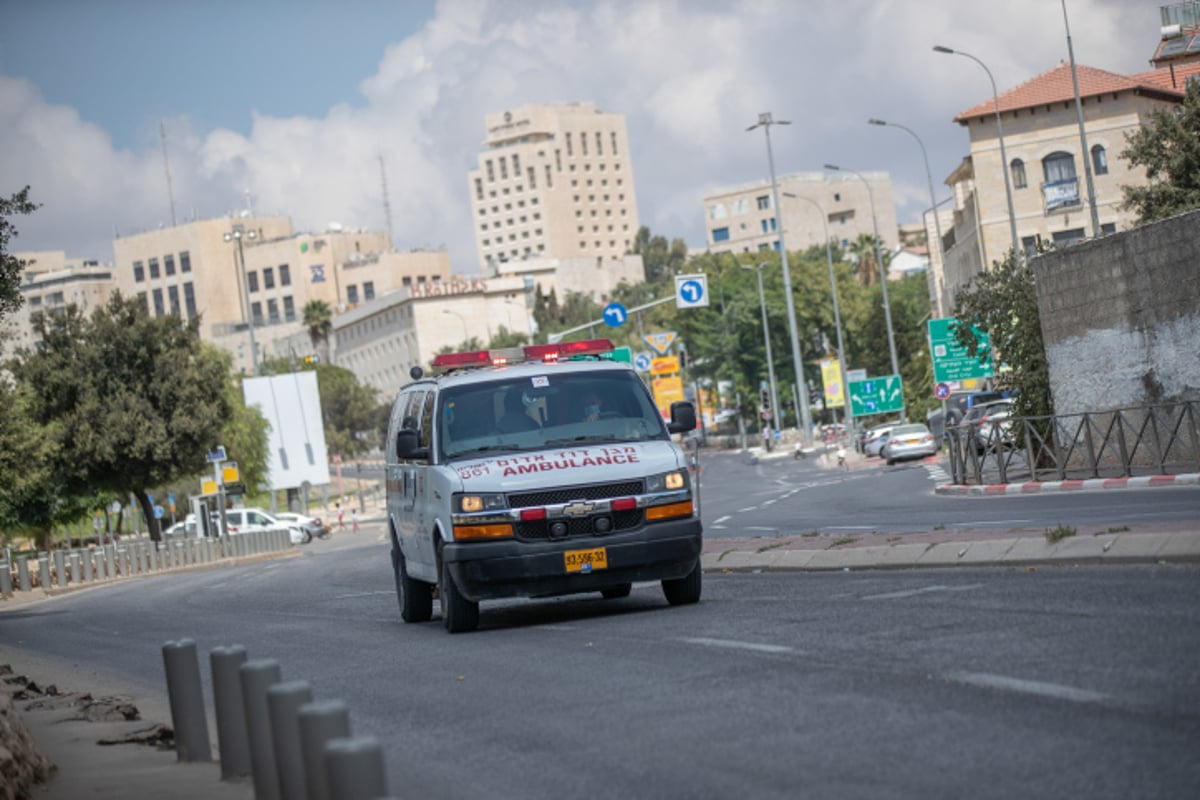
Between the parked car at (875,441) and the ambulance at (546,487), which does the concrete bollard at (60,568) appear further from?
the parked car at (875,441)

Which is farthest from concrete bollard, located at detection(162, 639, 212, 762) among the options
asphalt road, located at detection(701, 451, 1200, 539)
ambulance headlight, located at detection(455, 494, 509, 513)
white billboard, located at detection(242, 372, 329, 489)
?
white billboard, located at detection(242, 372, 329, 489)

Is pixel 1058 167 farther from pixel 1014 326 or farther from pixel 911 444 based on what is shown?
pixel 1014 326

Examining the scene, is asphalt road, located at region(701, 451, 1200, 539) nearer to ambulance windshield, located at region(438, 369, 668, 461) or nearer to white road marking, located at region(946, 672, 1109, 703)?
ambulance windshield, located at region(438, 369, 668, 461)

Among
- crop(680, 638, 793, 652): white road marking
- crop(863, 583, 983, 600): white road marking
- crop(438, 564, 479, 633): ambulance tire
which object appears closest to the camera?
crop(680, 638, 793, 652): white road marking

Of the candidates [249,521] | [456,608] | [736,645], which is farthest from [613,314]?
[736,645]

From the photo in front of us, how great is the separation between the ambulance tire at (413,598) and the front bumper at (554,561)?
2.77 m

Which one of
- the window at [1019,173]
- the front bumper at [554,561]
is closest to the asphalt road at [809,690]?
the front bumper at [554,561]

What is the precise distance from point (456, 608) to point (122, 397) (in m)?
48.6

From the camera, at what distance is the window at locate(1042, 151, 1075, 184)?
8156cm

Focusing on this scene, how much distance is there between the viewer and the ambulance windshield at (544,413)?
49.2 ft

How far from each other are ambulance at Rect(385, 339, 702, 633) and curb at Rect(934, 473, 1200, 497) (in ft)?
45.8

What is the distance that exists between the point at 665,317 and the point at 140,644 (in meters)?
121

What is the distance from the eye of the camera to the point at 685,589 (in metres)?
14.9

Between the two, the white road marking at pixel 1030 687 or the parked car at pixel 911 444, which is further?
the parked car at pixel 911 444
